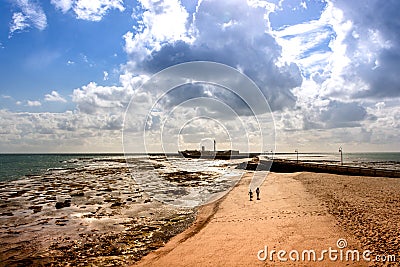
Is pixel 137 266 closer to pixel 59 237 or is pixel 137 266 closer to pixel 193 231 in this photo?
pixel 193 231

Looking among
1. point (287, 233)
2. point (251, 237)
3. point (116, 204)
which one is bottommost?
point (116, 204)

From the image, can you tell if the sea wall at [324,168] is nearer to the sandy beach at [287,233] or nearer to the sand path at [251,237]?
the sandy beach at [287,233]

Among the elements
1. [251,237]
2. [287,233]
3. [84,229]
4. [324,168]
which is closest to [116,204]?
[84,229]

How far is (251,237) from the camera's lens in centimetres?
1394

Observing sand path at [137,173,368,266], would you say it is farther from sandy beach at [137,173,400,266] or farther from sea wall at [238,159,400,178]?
sea wall at [238,159,400,178]

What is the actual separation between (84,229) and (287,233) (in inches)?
500

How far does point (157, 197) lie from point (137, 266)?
18806 millimetres

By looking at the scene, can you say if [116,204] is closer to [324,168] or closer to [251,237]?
[251,237]

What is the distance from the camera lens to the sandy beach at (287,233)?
11.3 meters

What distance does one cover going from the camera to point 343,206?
19375mm

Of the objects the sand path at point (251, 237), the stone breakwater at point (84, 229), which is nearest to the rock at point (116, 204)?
the stone breakwater at point (84, 229)

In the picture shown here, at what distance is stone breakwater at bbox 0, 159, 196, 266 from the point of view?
42.6 feet

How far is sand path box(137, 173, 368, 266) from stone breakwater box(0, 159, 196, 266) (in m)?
1.53

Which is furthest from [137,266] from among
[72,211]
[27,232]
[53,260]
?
[72,211]
